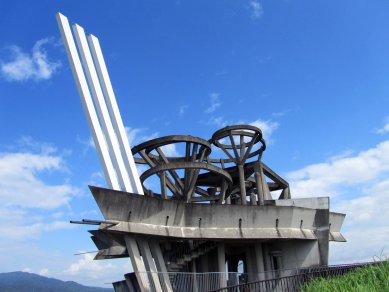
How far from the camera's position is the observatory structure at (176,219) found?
19984mm

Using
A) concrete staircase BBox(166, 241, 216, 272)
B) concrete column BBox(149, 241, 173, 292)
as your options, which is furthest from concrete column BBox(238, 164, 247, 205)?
concrete column BBox(149, 241, 173, 292)

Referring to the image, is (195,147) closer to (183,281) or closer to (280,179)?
(183,281)

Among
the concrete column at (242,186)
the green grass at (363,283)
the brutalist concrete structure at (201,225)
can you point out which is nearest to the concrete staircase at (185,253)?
the brutalist concrete structure at (201,225)

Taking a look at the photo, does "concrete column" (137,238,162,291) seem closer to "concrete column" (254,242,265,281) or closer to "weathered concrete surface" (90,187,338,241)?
"weathered concrete surface" (90,187,338,241)

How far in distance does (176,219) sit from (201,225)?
1605 mm

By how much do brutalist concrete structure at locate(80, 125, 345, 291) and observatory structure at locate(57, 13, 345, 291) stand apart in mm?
53

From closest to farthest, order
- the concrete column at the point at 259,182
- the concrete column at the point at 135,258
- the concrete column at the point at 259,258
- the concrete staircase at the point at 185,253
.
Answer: the concrete column at the point at 135,258 → the concrete staircase at the point at 185,253 → the concrete column at the point at 259,258 → the concrete column at the point at 259,182

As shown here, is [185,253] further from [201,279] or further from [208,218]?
[208,218]

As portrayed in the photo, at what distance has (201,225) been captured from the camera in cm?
2242

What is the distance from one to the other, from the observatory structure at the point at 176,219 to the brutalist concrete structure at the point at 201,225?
0.05 m

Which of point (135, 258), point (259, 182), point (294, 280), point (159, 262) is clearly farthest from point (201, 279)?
point (259, 182)

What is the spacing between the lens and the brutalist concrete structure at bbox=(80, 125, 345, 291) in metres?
19.8

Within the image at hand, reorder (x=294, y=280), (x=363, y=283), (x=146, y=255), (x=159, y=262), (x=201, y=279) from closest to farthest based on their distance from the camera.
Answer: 1. (x=363, y=283)
2. (x=294, y=280)
3. (x=146, y=255)
4. (x=159, y=262)
5. (x=201, y=279)

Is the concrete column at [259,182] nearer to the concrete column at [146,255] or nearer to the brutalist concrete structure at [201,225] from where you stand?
the brutalist concrete structure at [201,225]
